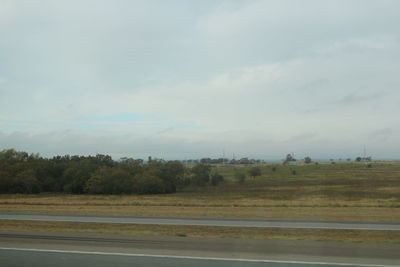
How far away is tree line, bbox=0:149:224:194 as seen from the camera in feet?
159

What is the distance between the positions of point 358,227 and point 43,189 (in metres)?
44.5

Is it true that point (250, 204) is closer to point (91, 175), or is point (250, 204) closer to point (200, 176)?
point (91, 175)

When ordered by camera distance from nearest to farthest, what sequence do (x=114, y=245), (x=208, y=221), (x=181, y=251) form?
(x=181, y=251)
(x=114, y=245)
(x=208, y=221)

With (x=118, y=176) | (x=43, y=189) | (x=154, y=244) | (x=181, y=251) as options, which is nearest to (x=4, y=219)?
(x=154, y=244)

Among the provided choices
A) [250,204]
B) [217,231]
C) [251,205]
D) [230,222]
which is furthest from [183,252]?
[250,204]

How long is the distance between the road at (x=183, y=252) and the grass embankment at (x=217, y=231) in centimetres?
126

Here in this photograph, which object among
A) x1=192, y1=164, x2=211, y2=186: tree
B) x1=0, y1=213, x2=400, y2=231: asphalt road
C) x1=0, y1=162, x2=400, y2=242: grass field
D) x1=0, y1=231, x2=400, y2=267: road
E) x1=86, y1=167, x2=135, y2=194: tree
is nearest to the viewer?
x1=0, y1=231, x2=400, y2=267: road

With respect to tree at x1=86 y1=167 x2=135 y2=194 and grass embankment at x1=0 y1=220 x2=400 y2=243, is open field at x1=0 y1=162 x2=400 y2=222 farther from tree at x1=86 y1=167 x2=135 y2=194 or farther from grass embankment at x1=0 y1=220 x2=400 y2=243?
tree at x1=86 y1=167 x2=135 y2=194

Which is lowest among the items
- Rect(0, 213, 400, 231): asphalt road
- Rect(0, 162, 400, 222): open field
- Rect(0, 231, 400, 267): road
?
Rect(0, 162, 400, 222): open field

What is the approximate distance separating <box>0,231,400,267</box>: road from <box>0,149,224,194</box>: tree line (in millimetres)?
37029

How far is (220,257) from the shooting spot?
905 centimetres

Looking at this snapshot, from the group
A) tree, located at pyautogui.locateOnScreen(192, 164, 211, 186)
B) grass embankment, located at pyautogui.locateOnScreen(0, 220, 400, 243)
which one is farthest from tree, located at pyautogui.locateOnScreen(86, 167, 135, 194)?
grass embankment, located at pyautogui.locateOnScreen(0, 220, 400, 243)

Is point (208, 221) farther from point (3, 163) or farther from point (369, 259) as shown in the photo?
point (3, 163)

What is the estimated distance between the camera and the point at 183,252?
A: 9.59m
